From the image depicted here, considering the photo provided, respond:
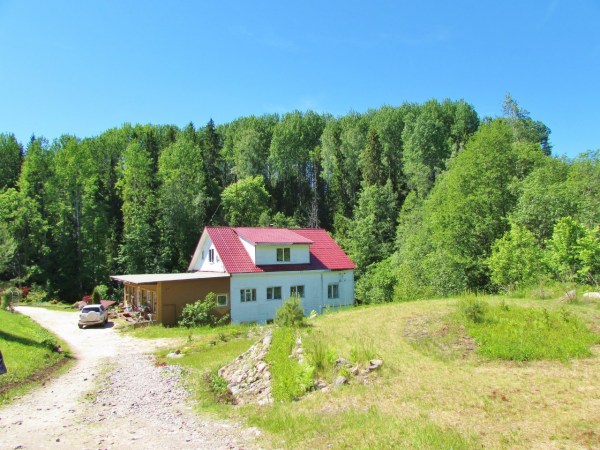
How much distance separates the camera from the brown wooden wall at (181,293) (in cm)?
2725

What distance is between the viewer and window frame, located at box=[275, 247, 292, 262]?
105 feet

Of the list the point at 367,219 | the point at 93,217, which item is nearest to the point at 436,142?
the point at 367,219

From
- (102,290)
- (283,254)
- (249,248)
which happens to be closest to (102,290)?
(102,290)

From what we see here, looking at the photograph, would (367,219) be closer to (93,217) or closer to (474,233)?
(474,233)

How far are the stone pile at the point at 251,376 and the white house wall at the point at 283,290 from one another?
15.4 m

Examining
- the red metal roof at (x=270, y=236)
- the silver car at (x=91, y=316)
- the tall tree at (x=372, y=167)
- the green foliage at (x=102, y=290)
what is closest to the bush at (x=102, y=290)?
the green foliage at (x=102, y=290)

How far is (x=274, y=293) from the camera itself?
30875 millimetres

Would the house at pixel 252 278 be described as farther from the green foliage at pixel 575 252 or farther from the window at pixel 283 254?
the green foliage at pixel 575 252

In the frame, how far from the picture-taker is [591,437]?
627cm

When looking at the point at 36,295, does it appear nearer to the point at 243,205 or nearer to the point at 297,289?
the point at 243,205

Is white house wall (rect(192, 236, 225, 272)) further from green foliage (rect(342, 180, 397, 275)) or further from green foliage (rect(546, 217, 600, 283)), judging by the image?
green foliage (rect(546, 217, 600, 283))

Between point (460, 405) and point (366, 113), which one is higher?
point (366, 113)

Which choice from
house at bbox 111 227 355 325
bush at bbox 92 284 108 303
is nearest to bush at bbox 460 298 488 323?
house at bbox 111 227 355 325

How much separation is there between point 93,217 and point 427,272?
4104 cm
